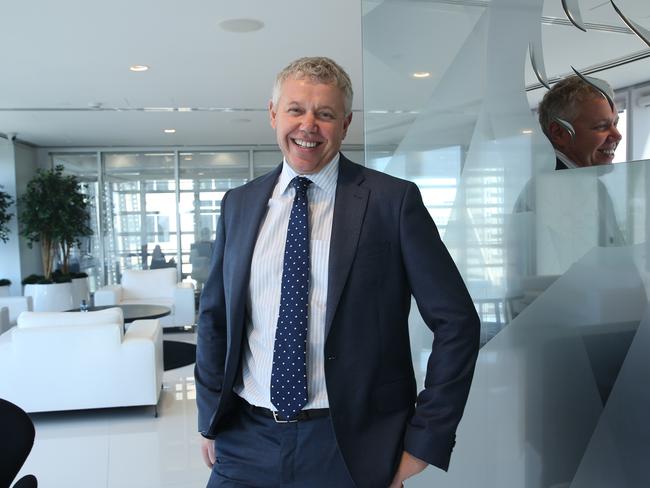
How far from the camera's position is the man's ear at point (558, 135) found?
69.3 inches

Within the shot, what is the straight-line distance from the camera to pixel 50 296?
9.38m

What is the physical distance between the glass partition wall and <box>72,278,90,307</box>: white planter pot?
38.7 inches

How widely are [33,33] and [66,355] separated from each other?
2395mm

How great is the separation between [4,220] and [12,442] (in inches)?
347

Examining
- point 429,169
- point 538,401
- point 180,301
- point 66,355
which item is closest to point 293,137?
point 429,169

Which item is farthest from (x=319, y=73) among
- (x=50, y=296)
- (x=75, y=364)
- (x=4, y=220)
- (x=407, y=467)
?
(x=4, y=220)

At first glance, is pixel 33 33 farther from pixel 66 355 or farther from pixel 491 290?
pixel 491 290

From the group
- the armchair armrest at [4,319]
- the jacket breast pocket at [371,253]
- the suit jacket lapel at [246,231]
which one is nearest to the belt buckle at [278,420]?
the suit jacket lapel at [246,231]

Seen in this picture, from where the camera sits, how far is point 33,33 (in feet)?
14.6

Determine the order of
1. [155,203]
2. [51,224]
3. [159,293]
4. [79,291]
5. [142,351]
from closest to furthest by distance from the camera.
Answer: [142,351] < [159,293] < [51,224] < [79,291] < [155,203]

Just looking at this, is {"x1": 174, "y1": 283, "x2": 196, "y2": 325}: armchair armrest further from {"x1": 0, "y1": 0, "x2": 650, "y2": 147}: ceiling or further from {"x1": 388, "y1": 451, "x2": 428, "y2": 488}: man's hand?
{"x1": 388, "y1": 451, "x2": 428, "y2": 488}: man's hand

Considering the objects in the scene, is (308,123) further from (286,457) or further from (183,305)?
(183,305)

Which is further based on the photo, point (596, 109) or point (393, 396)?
point (596, 109)

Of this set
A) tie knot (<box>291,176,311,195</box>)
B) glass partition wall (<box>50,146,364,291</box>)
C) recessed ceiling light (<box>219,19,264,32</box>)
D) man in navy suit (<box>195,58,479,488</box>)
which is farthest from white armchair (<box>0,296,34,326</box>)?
tie knot (<box>291,176,311,195</box>)
